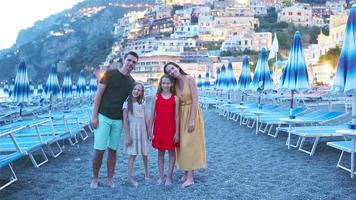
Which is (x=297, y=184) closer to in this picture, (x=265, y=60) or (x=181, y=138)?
(x=181, y=138)

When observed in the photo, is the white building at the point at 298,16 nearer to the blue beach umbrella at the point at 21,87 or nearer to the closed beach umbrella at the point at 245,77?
the closed beach umbrella at the point at 245,77

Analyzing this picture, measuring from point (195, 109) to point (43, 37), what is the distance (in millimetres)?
169304

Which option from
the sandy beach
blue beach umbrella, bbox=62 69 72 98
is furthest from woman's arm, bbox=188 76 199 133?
blue beach umbrella, bbox=62 69 72 98

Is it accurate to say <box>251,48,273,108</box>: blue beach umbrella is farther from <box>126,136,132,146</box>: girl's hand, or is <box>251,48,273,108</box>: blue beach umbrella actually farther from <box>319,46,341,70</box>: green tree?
<box>319,46,341,70</box>: green tree

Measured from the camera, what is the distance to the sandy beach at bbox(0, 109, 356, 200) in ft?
15.1

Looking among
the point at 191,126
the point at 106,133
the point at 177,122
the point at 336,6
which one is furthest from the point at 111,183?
the point at 336,6

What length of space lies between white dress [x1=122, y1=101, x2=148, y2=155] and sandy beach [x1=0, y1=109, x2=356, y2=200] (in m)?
0.41

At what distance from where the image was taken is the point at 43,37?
6481 inches

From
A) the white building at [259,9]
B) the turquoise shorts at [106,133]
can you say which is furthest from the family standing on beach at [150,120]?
the white building at [259,9]

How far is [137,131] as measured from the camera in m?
5.13

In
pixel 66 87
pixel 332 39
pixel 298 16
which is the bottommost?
pixel 66 87

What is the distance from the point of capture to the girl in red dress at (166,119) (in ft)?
16.3

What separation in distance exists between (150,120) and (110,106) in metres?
0.57

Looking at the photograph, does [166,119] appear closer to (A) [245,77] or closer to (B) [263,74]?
(B) [263,74]
